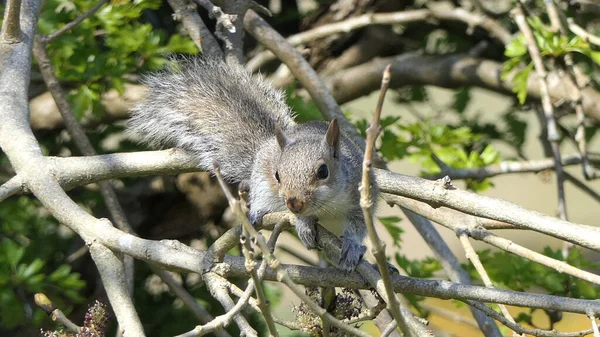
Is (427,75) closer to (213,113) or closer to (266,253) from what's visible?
(213,113)

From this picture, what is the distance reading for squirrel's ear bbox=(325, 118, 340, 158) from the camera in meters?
1.69

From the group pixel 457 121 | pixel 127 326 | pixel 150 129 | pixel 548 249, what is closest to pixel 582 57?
pixel 457 121

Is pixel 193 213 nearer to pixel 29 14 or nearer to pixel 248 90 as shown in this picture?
pixel 248 90

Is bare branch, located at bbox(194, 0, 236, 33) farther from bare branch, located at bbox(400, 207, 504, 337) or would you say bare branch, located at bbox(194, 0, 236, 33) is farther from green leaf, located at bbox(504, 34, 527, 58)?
green leaf, located at bbox(504, 34, 527, 58)

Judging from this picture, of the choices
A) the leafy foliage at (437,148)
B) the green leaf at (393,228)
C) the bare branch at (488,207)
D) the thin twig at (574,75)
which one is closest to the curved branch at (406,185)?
the bare branch at (488,207)

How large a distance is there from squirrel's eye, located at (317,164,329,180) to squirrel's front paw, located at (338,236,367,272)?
A: 0.14 meters

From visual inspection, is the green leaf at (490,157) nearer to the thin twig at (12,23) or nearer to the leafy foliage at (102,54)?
the leafy foliage at (102,54)

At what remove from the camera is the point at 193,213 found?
2.80m

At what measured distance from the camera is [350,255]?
62.0 inches

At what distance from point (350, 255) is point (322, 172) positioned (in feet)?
0.72

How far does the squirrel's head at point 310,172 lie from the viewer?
164 cm

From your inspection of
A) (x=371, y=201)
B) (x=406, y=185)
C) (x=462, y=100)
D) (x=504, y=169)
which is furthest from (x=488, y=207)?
(x=462, y=100)

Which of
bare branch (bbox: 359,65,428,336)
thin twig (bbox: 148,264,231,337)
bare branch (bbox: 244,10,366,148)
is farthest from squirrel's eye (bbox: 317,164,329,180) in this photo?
bare branch (bbox: 359,65,428,336)

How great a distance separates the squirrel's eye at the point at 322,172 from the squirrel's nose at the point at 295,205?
0.13m
